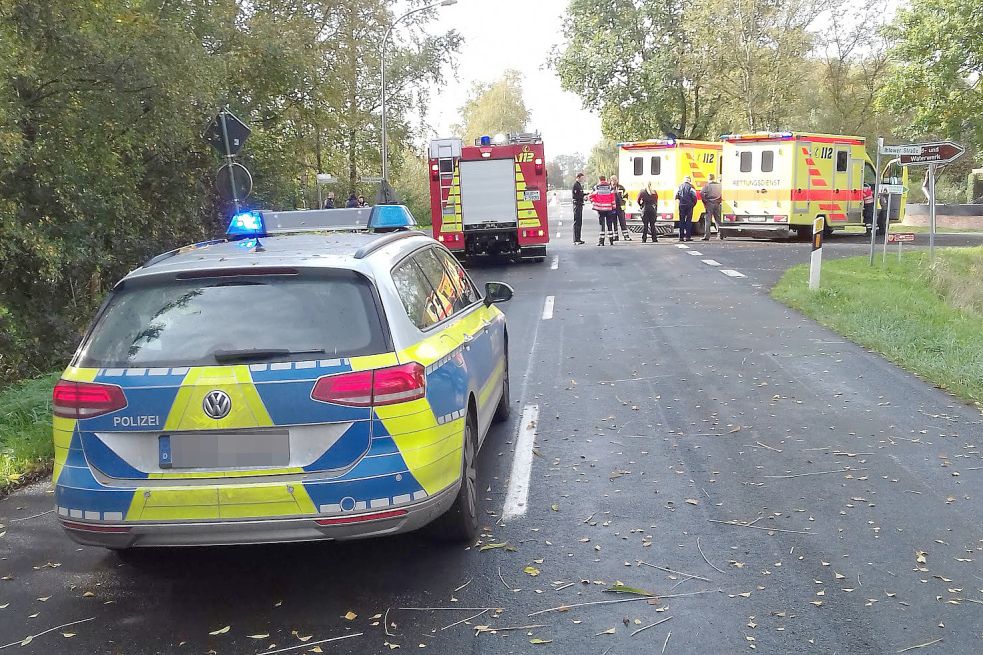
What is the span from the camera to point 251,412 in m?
3.79

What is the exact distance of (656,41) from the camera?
44.3m

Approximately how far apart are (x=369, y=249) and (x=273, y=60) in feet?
42.9

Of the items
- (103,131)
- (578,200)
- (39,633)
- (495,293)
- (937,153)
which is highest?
(103,131)

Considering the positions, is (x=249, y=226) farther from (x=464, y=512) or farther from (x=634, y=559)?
(x=634, y=559)

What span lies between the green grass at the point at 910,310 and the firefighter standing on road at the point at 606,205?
765 centimetres

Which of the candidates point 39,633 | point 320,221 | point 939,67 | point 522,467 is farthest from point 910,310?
point 939,67

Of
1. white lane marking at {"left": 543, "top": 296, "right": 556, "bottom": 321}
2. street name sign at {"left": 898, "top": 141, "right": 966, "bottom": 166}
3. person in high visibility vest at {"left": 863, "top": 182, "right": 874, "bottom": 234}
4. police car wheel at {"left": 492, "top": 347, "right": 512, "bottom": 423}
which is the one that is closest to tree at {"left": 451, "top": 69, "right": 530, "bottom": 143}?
person in high visibility vest at {"left": 863, "top": 182, "right": 874, "bottom": 234}

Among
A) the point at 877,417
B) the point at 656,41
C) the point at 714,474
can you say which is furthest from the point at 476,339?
the point at 656,41

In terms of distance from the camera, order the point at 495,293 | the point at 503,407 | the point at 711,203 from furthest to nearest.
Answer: the point at 711,203
the point at 503,407
the point at 495,293

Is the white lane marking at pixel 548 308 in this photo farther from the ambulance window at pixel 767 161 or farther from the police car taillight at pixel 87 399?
the ambulance window at pixel 767 161

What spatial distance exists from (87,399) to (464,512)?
1849mm

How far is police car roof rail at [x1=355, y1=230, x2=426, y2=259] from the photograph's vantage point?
4359 mm

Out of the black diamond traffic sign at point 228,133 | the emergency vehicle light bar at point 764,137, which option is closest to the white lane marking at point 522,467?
the black diamond traffic sign at point 228,133

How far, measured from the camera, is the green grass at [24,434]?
619 cm
